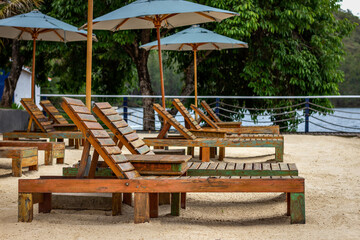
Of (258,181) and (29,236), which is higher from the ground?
(258,181)

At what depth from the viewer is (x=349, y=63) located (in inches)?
2028

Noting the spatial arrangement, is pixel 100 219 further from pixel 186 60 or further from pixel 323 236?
pixel 186 60

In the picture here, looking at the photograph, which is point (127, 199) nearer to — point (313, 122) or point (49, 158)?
point (49, 158)

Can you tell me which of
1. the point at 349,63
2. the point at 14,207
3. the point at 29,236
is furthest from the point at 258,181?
the point at 349,63

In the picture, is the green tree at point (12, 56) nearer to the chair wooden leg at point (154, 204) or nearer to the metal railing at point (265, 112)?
the metal railing at point (265, 112)

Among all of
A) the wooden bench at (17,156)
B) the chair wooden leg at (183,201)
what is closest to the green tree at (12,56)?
the wooden bench at (17,156)

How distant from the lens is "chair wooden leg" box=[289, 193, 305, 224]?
3.30 meters

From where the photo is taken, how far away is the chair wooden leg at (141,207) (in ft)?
10.8

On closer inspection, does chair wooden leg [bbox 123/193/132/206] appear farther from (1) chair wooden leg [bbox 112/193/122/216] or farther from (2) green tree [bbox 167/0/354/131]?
(2) green tree [bbox 167/0/354/131]

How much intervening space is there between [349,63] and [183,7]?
4878 cm

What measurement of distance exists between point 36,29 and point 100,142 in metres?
6.75

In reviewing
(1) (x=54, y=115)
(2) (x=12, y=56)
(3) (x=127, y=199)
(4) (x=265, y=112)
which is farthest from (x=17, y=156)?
(2) (x=12, y=56)

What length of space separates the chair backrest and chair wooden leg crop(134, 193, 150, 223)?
69 cm

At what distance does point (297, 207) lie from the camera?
3328 millimetres
